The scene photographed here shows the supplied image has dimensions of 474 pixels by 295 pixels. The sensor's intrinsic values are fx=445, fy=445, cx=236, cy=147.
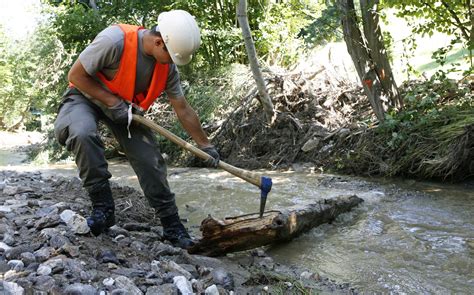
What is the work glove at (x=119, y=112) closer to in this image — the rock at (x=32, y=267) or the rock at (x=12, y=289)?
the rock at (x=32, y=267)

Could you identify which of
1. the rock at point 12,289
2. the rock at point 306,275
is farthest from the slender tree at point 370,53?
the rock at point 12,289

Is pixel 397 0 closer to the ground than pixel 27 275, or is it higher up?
higher up

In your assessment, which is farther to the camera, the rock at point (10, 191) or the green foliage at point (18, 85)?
the green foliage at point (18, 85)

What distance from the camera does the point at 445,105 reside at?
6.68 m

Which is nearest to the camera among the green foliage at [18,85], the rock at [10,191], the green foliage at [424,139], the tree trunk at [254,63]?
the rock at [10,191]

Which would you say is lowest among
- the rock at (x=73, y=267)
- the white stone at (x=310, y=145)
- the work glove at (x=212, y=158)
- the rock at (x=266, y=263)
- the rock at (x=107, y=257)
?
the rock at (x=266, y=263)

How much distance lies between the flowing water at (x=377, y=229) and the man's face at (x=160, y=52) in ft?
5.82

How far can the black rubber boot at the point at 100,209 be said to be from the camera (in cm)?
307

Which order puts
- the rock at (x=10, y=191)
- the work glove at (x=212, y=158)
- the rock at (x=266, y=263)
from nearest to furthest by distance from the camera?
the rock at (x=266, y=263) → the work glove at (x=212, y=158) → the rock at (x=10, y=191)

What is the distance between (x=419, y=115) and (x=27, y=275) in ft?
19.0

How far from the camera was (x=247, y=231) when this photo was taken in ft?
11.0

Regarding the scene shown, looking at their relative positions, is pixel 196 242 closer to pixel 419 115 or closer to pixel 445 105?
pixel 419 115

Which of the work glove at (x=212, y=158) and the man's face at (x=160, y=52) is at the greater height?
the man's face at (x=160, y=52)

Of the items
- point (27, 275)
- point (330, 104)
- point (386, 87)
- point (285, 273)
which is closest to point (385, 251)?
point (285, 273)
